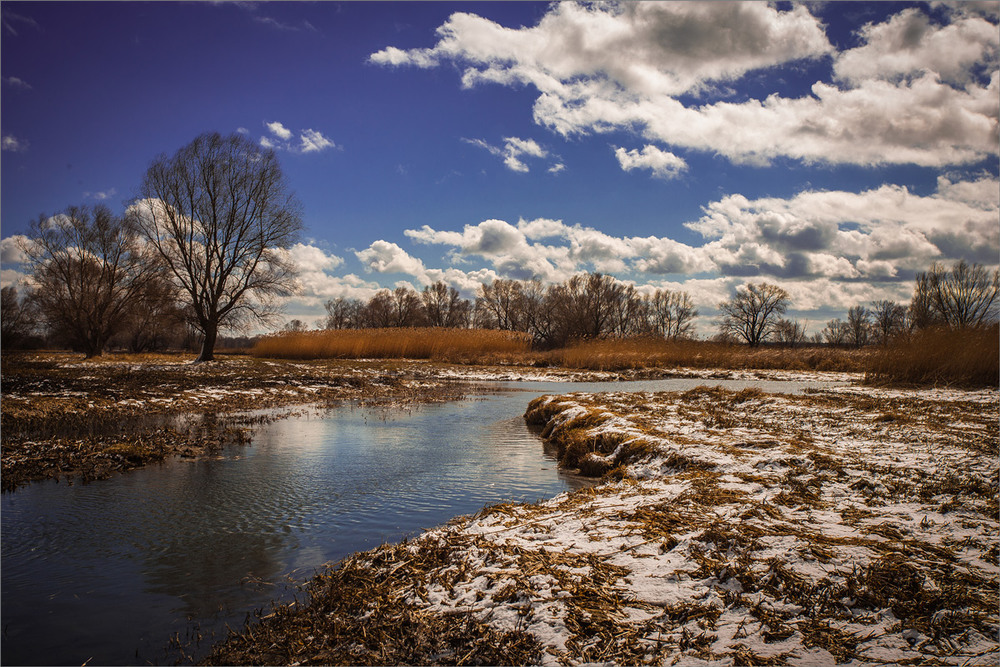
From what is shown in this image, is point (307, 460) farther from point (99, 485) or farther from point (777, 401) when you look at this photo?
point (777, 401)

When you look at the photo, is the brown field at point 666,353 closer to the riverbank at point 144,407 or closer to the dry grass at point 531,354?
the dry grass at point 531,354

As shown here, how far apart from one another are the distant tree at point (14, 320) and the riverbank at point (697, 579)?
5289cm

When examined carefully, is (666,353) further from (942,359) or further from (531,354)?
(942,359)

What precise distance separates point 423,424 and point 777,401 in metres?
7.05

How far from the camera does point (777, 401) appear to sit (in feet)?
32.3

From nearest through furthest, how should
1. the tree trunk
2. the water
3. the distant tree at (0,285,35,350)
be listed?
1. the water
2. the tree trunk
3. the distant tree at (0,285,35,350)

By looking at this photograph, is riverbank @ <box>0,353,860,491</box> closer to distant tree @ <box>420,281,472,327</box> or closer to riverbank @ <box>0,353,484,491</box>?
riverbank @ <box>0,353,484,491</box>

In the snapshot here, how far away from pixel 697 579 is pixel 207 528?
161 inches

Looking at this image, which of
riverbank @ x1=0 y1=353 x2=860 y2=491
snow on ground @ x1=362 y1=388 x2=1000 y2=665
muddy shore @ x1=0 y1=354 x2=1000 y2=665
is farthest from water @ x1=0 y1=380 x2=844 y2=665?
snow on ground @ x1=362 y1=388 x2=1000 y2=665

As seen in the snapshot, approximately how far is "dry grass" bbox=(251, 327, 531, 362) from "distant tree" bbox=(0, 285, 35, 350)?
79.9ft

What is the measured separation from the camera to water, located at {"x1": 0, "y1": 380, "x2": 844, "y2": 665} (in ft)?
9.86

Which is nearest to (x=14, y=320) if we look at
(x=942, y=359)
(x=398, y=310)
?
(x=398, y=310)

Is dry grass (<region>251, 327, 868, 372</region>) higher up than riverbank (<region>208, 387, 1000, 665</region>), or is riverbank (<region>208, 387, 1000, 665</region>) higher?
dry grass (<region>251, 327, 868, 372</region>)

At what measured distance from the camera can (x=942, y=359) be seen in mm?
14070
